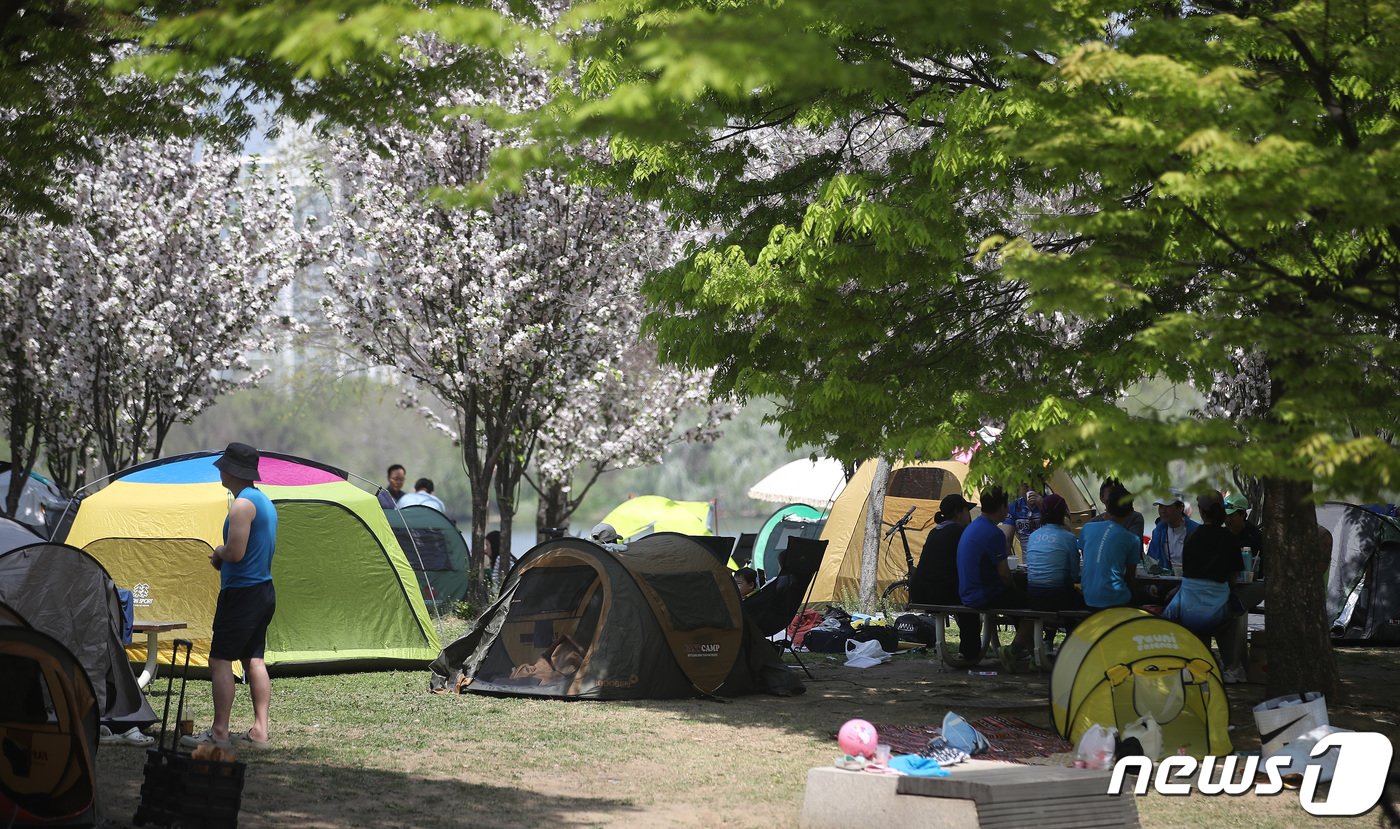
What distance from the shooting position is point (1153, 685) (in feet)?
25.4

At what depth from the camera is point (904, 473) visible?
1892cm

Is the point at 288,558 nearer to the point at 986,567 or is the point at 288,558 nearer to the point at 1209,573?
the point at 986,567

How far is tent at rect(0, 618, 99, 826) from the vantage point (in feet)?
17.9

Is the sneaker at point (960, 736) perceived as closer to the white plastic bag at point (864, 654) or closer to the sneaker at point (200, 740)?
the sneaker at point (200, 740)

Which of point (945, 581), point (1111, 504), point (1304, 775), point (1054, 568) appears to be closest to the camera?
point (1304, 775)

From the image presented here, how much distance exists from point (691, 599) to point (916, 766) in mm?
4236

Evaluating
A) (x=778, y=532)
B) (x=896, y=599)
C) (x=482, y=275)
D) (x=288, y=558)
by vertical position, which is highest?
(x=482, y=275)

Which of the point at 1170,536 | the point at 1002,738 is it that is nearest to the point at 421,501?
the point at 1170,536

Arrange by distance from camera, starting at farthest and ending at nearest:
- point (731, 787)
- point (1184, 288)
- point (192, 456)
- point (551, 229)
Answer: point (551, 229) → point (192, 456) → point (1184, 288) → point (731, 787)

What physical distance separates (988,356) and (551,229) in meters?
7.43

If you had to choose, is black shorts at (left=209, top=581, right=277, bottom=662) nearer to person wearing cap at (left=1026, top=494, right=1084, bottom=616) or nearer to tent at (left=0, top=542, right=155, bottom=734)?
tent at (left=0, top=542, right=155, bottom=734)

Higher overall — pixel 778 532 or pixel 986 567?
pixel 986 567

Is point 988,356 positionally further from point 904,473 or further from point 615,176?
point 904,473

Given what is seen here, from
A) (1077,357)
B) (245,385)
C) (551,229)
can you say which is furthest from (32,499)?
(1077,357)
